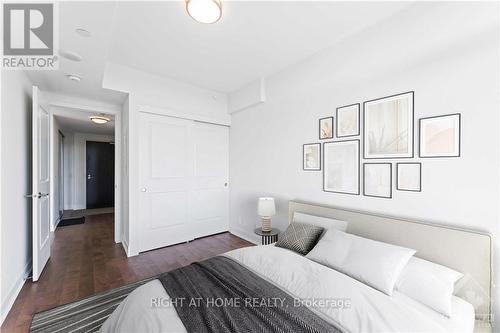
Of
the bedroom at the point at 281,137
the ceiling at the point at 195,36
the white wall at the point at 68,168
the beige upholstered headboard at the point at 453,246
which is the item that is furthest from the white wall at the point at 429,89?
the white wall at the point at 68,168

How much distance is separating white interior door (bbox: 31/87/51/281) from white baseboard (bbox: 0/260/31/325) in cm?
11

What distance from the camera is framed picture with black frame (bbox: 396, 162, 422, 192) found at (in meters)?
1.94

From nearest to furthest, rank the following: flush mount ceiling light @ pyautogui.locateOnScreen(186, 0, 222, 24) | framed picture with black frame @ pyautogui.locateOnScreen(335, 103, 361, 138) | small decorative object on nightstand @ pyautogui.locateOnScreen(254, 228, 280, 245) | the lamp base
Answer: flush mount ceiling light @ pyautogui.locateOnScreen(186, 0, 222, 24) < framed picture with black frame @ pyautogui.locateOnScreen(335, 103, 361, 138) < small decorative object on nightstand @ pyautogui.locateOnScreen(254, 228, 280, 245) < the lamp base

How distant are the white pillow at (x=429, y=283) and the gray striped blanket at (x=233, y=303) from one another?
742 millimetres

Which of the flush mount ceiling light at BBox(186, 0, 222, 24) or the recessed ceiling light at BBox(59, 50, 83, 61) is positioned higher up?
the flush mount ceiling light at BBox(186, 0, 222, 24)

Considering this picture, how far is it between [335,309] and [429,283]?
0.71m

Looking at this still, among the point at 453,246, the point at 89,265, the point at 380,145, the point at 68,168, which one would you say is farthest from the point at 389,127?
the point at 68,168

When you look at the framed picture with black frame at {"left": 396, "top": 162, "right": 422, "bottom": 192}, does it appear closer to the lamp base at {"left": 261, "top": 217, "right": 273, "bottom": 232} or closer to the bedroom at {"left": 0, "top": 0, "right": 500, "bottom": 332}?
the bedroom at {"left": 0, "top": 0, "right": 500, "bottom": 332}

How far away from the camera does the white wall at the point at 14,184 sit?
193 centimetres

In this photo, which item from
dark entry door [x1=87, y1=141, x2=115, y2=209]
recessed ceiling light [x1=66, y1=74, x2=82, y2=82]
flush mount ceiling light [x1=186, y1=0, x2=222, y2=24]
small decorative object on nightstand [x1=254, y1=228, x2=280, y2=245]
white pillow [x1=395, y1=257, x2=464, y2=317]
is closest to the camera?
white pillow [x1=395, y1=257, x2=464, y2=317]

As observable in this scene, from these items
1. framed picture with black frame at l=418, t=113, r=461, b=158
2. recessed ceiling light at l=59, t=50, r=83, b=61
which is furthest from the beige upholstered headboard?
recessed ceiling light at l=59, t=50, r=83, b=61

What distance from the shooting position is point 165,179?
3512 millimetres

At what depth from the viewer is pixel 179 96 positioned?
3.59 m

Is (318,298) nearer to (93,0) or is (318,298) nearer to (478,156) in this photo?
(478,156)
